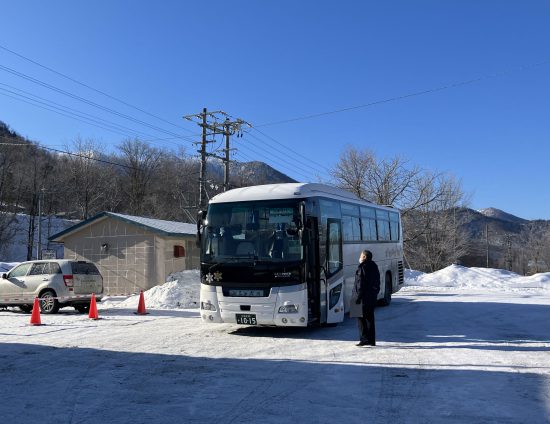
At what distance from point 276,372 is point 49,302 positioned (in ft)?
40.8

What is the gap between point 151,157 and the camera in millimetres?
75625

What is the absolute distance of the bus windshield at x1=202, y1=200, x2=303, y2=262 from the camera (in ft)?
36.5

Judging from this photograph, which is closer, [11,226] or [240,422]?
[240,422]

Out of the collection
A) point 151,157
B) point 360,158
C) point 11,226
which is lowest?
point 11,226

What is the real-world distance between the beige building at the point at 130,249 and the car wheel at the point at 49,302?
7.36 metres

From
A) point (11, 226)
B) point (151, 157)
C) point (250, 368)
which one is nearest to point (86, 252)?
point (250, 368)

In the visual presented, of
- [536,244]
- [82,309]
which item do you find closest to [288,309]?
[82,309]

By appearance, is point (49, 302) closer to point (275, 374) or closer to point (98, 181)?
point (275, 374)

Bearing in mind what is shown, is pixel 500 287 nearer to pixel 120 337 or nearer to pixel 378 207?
pixel 378 207

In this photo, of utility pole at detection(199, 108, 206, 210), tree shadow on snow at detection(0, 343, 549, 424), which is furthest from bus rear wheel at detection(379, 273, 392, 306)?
utility pole at detection(199, 108, 206, 210)

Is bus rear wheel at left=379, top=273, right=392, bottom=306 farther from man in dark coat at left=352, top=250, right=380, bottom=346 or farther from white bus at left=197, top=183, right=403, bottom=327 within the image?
man in dark coat at left=352, top=250, right=380, bottom=346

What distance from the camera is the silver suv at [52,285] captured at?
17594 millimetres

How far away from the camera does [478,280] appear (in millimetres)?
29438

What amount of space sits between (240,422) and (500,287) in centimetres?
2531
